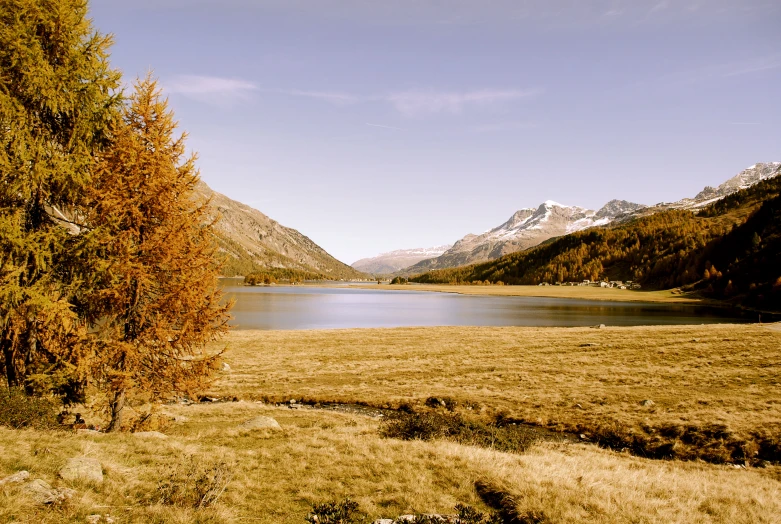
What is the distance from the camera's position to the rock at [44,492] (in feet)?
25.4

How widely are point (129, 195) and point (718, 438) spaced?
82.5 feet

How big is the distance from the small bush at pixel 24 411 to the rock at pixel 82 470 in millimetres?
3898

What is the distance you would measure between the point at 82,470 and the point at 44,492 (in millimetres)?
1542

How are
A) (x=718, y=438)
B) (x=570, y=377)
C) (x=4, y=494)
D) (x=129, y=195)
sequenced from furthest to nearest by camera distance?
(x=570, y=377) < (x=718, y=438) < (x=129, y=195) < (x=4, y=494)

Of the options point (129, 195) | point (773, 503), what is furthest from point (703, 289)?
point (129, 195)

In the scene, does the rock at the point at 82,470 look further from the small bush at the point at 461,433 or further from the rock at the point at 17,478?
the small bush at the point at 461,433

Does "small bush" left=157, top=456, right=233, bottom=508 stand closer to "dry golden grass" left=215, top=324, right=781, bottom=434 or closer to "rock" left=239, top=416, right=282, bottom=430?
"rock" left=239, top=416, right=282, bottom=430

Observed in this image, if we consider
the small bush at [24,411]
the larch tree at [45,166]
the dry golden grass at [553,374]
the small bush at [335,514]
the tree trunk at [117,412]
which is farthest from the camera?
the dry golden grass at [553,374]

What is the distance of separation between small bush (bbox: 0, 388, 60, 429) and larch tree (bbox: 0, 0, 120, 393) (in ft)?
1.84

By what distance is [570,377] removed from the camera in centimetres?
2889

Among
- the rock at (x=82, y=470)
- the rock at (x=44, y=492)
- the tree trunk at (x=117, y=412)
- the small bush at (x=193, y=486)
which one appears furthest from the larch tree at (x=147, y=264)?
the rock at (x=44, y=492)

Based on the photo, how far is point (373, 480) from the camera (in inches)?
442

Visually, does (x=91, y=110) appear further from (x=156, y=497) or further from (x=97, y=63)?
(x=156, y=497)

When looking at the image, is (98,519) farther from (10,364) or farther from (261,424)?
(261,424)
